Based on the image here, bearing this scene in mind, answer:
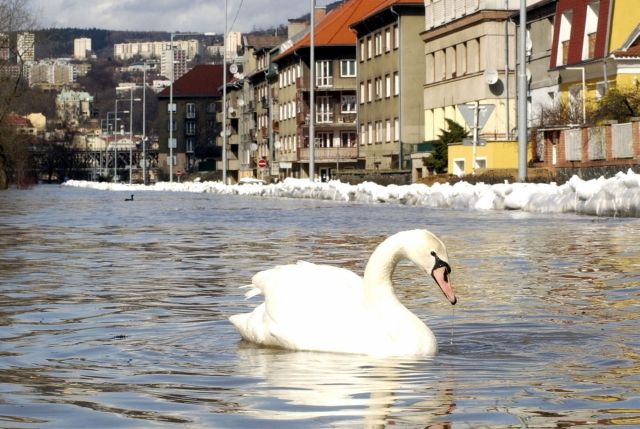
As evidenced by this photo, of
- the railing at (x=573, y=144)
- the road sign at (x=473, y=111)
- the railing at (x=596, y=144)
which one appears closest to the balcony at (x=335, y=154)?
the railing at (x=573, y=144)

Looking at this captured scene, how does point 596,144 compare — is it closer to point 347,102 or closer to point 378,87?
point 378,87

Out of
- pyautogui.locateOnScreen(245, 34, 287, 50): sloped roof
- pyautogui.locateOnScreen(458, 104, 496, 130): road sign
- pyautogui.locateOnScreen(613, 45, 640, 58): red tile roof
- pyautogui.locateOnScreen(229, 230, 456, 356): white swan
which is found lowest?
pyautogui.locateOnScreen(229, 230, 456, 356): white swan

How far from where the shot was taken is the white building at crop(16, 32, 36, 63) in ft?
308

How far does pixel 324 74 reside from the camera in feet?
414

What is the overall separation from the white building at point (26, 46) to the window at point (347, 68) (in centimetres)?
3616

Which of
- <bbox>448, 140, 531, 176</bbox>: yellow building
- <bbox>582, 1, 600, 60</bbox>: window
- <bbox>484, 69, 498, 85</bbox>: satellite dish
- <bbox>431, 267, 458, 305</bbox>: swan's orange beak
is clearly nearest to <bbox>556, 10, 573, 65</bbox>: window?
<bbox>582, 1, 600, 60</bbox>: window

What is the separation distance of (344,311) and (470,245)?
39.7 feet

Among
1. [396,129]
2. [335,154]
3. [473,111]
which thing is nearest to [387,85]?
[396,129]

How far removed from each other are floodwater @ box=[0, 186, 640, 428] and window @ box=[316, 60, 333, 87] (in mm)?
104925

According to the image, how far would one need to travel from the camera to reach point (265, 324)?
982 cm

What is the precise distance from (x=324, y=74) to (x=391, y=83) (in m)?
30.0

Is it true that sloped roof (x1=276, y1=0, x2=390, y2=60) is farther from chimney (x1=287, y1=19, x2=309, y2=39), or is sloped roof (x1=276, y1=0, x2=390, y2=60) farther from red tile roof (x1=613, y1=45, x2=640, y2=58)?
red tile roof (x1=613, y1=45, x2=640, y2=58)

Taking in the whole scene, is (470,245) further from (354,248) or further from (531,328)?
(531,328)

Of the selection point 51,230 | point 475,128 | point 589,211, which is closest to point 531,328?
point 51,230
